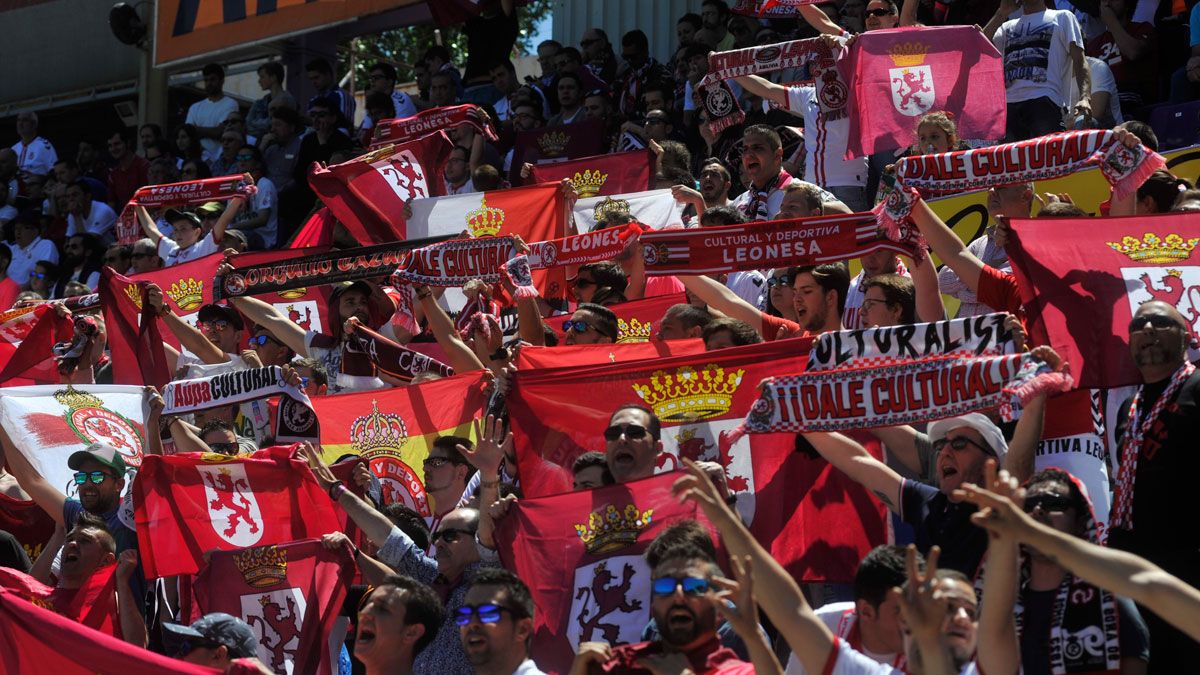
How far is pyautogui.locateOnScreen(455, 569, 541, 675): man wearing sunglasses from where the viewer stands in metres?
5.74

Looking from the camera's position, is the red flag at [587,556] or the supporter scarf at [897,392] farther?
the red flag at [587,556]

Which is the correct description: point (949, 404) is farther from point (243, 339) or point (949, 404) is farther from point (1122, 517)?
point (243, 339)

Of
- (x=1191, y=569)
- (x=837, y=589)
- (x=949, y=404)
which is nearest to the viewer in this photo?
(x=1191, y=569)

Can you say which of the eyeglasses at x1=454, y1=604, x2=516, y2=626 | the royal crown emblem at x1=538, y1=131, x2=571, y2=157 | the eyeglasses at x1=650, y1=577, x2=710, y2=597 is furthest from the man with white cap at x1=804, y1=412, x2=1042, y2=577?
the royal crown emblem at x1=538, y1=131, x2=571, y2=157

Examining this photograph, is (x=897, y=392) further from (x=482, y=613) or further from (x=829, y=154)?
(x=829, y=154)

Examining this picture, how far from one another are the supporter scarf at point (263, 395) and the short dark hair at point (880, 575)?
13.6 ft

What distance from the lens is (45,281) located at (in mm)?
16125

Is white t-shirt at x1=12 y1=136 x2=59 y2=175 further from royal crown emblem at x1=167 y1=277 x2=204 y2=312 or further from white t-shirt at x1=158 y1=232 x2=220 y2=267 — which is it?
royal crown emblem at x1=167 y1=277 x2=204 y2=312

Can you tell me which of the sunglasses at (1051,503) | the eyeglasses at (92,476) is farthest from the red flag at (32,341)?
the sunglasses at (1051,503)

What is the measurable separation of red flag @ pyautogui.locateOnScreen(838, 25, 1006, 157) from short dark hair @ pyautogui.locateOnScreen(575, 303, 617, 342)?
102 inches

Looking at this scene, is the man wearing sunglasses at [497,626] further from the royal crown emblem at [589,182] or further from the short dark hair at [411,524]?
the royal crown emblem at [589,182]

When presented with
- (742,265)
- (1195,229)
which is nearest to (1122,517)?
(1195,229)

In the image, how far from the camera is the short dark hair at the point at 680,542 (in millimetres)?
5328

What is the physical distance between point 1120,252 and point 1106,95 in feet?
13.7
